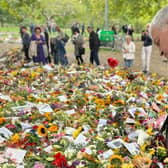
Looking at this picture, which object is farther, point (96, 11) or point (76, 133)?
point (96, 11)

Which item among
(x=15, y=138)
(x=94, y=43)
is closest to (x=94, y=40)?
(x=94, y=43)

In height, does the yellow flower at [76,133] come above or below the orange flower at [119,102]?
above

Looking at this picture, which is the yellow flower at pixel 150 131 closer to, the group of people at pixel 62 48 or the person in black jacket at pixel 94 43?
the group of people at pixel 62 48

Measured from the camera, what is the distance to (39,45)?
12.3 metres

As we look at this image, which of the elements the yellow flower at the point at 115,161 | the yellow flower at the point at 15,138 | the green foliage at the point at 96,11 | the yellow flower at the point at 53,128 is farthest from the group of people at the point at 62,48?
the yellow flower at the point at 115,161

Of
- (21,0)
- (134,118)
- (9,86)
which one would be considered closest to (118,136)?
(134,118)

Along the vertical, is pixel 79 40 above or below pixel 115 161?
above

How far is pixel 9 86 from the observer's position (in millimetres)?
7738

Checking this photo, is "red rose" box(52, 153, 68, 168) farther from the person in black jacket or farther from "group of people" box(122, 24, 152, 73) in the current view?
the person in black jacket

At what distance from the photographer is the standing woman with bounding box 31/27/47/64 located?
12117mm

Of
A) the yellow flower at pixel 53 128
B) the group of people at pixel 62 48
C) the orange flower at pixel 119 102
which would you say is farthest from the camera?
the group of people at pixel 62 48

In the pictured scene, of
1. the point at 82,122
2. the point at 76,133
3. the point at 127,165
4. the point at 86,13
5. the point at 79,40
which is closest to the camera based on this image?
the point at 127,165

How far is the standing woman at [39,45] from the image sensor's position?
39.8ft

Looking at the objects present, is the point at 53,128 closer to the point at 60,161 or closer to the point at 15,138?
the point at 15,138
